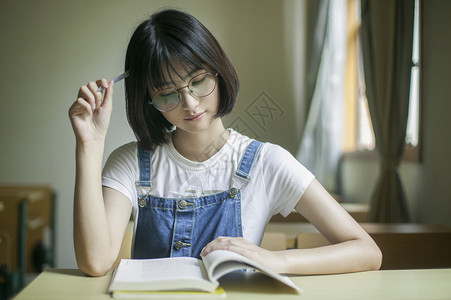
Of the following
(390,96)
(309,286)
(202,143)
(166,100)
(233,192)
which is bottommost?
(309,286)

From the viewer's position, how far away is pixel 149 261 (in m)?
0.96

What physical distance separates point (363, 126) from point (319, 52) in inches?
44.8

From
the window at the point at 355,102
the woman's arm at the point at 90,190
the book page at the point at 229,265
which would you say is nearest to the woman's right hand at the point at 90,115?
the woman's arm at the point at 90,190

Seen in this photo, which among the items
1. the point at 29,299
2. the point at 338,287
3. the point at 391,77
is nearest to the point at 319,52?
the point at 391,77

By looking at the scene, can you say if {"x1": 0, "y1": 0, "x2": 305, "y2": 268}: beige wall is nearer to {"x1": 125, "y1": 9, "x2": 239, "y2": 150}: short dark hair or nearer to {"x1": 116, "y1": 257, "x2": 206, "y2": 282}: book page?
{"x1": 125, "y1": 9, "x2": 239, "y2": 150}: short dark hair

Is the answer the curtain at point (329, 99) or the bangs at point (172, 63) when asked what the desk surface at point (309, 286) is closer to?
the bangs at point (172, 63)

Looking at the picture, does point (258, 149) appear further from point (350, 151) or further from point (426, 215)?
point (350, 151)

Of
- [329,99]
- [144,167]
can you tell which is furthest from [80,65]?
[329,99]

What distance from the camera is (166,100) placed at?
44.1 inches

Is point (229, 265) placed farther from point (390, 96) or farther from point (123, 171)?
point (390, 96)

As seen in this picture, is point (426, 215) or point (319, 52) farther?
point (319, 52)

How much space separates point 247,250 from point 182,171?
0.39m

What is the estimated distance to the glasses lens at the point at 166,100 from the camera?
1107 mm

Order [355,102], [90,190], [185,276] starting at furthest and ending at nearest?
[355,102] → [90,190] → [185,276]
